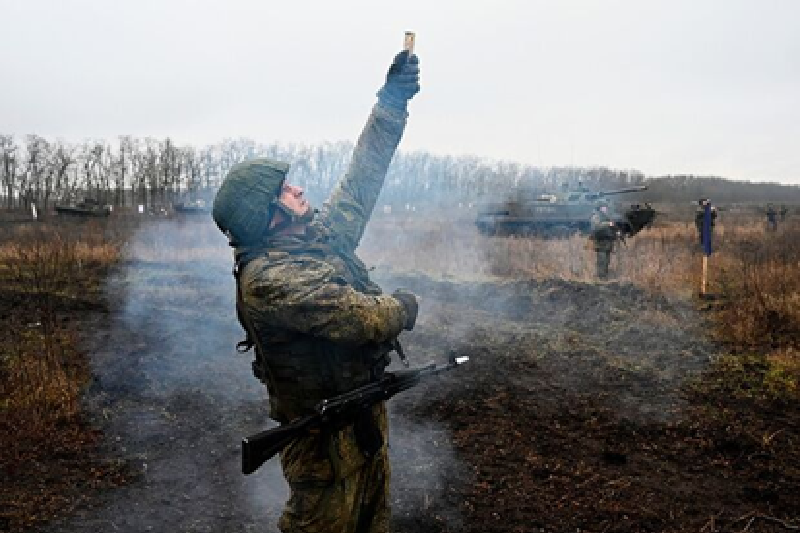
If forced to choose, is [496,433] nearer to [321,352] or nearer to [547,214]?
[321,352]

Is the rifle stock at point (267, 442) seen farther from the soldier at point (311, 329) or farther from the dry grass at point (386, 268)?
the dry grass at point (386, 268)

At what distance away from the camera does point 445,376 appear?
6.96 m

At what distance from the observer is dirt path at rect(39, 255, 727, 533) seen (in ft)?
13.6

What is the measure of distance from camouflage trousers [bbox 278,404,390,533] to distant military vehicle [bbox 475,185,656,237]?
19.5 metres

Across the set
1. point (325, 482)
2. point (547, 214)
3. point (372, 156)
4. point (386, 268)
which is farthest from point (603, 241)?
point (325, 482)

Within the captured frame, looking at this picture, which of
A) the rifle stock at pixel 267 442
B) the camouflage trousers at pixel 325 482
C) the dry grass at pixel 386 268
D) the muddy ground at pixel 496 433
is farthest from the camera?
the dry grass at pixel 386 268

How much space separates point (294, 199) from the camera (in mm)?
2457

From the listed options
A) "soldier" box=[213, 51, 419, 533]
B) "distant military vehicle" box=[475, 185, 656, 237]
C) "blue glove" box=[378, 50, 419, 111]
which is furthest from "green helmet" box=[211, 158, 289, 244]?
"distant military vehicle" box=[475, 185, 656, 237]

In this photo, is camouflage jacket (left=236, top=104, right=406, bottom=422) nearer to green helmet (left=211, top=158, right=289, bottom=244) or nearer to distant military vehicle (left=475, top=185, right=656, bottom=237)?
green helmet (left=211, top=158, right=289, bottom=244)

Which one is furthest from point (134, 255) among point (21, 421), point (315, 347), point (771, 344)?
point (315, 347)

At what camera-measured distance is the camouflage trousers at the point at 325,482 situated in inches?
97.7

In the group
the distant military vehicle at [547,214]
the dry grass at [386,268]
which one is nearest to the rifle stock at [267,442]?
the dry grass at [386,268]

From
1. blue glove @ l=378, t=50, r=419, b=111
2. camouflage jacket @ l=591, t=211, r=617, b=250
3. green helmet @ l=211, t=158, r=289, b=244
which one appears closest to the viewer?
green helmet @ l=211, t=158, r=289, b=244

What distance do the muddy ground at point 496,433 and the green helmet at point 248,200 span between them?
7.54ft
